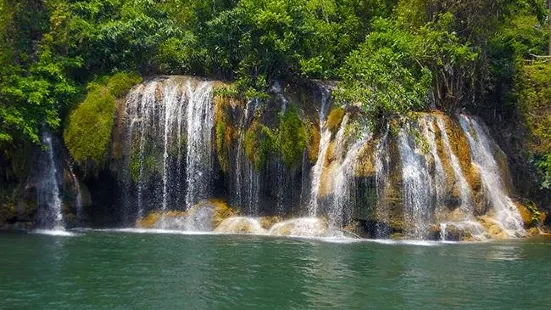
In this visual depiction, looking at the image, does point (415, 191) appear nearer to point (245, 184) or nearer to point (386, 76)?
point (386, 76)

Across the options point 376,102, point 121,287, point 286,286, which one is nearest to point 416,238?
point 376,102

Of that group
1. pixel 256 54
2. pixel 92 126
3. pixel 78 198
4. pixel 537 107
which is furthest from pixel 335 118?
pixel 78 198

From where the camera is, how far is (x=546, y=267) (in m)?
19.0

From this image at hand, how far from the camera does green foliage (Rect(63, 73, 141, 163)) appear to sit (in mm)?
27109

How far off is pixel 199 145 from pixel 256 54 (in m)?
4.73

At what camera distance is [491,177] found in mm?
28859

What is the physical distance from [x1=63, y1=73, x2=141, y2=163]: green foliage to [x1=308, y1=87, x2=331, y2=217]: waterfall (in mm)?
8219

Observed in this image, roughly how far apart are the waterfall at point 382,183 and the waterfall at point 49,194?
39.0 ft

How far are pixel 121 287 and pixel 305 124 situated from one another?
1496 cm

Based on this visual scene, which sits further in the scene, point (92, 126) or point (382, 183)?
point (92, 126)

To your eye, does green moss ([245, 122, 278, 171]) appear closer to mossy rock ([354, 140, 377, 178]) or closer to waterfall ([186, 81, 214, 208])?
waterfall ([186, 81, 214, 208])

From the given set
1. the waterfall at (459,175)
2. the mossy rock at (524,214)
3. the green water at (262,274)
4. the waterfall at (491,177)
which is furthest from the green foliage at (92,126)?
the mossy rock at (524,214)

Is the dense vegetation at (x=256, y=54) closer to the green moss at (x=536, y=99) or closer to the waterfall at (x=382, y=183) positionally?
the green moss at (x=536, y=99)

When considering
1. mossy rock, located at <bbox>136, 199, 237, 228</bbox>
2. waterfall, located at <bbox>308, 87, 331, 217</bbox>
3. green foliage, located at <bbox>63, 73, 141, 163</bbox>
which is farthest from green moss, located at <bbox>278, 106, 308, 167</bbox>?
green foliage, located at <bbox>63, 73, 141, 163</bbox>
